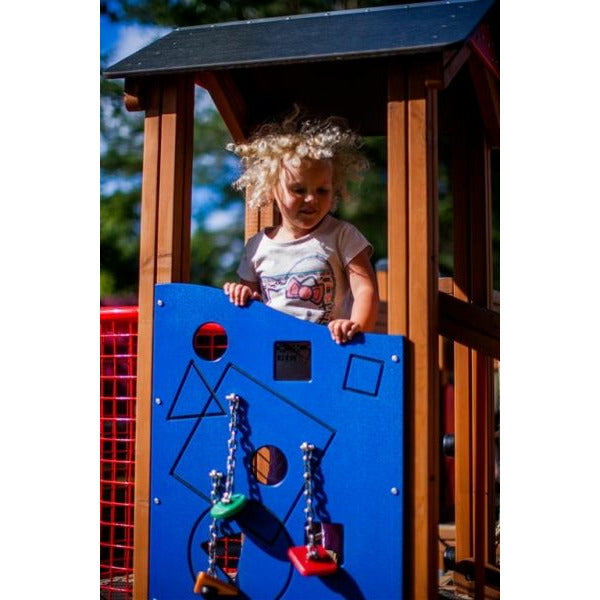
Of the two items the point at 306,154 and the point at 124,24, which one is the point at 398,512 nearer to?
the point at 306,154

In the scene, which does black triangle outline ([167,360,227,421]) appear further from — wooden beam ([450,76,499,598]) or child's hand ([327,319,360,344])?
wooden beam ([450,76,499,598])

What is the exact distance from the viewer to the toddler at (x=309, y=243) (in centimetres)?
273

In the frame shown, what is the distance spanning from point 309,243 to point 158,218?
0.50 meters

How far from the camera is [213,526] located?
2.46 m

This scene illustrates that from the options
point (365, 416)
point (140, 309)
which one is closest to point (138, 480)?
point (140, 309)

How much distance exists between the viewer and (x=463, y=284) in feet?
10.8

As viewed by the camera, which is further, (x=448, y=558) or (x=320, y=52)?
(x=448, y=558)

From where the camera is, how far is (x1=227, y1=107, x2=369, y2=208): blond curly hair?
278cm

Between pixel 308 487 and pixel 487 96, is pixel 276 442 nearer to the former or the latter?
pixel 308 487

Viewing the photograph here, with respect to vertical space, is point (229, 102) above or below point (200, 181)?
below

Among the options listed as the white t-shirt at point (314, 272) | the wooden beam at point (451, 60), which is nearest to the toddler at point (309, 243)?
the white t-shirt at point (314, 272)

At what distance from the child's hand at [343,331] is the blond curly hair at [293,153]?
63cm

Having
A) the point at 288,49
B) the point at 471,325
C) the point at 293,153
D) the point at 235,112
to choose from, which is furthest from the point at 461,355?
the point at 288,49
